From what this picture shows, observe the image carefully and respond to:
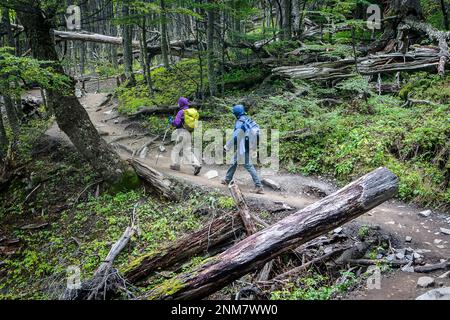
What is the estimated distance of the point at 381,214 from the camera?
7520 mm

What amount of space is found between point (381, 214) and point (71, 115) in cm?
824

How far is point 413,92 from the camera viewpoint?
11242 millimetres

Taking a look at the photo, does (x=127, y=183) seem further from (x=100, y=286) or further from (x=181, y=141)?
(x=100, y=286)

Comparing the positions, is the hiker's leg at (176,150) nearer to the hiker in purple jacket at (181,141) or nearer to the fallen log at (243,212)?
the hiker in purple jacket at (181,141)

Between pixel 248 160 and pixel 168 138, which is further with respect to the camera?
pixel 168 138

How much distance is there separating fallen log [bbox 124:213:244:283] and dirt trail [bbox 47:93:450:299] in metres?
1.62

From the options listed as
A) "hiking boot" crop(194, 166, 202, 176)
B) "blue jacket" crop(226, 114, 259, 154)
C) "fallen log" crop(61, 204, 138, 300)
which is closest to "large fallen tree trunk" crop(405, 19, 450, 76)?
"blue jacket" crop(226, 114, 259, 154)

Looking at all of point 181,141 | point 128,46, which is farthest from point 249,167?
point 128,46

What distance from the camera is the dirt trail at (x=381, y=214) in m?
5.21
